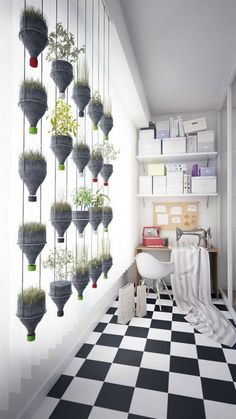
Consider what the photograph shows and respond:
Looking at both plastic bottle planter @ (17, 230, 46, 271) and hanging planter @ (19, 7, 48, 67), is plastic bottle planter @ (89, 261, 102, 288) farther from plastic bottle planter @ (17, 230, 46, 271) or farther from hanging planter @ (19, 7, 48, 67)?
hanging planter @ (19, 7, 48, 67)

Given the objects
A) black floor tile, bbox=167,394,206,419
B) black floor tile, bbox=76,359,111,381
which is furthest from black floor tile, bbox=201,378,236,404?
black floor tile, bbox=76,359,111,381

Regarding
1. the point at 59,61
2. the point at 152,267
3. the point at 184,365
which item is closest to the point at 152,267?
the point at 152,267

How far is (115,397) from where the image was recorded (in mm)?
1660

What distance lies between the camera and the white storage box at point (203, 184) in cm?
374

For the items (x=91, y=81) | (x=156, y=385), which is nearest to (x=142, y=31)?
(x=91, y=81)

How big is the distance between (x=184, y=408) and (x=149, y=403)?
207 millimetres

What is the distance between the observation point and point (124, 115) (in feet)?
11.0

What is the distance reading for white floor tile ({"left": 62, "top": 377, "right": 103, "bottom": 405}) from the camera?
1.64 m

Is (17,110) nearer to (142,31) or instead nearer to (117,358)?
(142,31)

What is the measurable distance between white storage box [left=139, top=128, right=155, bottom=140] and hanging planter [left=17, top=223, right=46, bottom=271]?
3088 mm

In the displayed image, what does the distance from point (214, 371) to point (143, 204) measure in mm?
2723

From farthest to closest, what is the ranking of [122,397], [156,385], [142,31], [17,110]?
[142,31] → [156,385] → [122,397] → [17,110]

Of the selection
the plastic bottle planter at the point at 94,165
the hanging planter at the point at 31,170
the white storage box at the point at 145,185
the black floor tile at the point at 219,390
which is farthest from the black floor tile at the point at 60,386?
the white storage box at the point at 145,185

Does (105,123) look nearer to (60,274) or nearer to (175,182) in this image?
(60,274)
